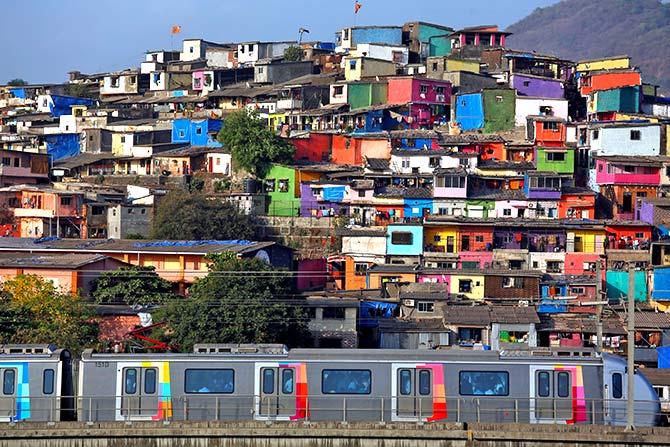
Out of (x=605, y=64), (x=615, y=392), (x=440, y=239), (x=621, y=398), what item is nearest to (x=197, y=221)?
(x=440, y=239)

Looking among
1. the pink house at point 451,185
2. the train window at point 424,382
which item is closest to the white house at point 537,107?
the pink house at point 451,185

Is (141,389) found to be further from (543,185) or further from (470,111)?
(470,111)

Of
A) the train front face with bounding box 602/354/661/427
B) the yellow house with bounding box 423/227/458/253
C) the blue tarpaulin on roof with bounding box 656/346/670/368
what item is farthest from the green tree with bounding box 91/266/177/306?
the train front face with bounding box 602/354/661/427

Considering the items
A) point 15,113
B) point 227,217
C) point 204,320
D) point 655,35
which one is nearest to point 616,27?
point 655,35

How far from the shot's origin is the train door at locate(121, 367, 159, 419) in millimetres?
20594

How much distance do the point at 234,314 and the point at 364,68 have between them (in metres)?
27.9

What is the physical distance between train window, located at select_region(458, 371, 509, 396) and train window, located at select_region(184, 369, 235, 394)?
3706 mm

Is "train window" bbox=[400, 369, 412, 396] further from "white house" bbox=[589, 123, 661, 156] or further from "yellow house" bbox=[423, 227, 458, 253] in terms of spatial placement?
"white house" bbox=[589, 123, 661, 156]

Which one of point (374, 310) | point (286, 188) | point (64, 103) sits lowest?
point (374, 310)

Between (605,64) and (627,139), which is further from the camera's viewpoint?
(605,64)

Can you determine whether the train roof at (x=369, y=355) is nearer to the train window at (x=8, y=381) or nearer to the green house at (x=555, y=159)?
the train window at (x=8, y=381)

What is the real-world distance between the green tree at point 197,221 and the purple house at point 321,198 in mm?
2563

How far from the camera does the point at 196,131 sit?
55.5 m

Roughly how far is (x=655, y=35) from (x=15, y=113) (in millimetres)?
132679
